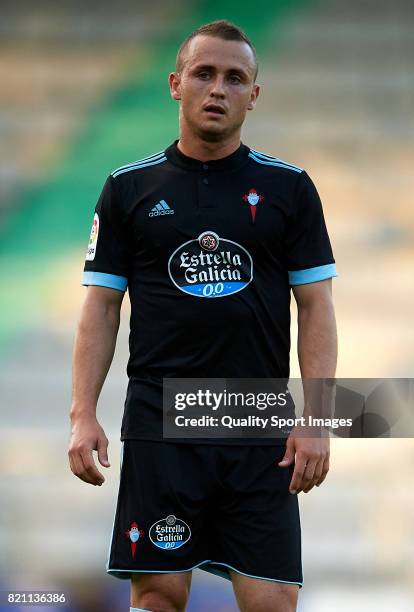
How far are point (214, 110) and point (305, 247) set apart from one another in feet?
1.56

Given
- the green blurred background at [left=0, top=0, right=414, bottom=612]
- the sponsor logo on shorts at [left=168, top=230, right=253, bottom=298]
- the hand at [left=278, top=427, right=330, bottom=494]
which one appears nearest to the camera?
the hand at [left=278, top=427, right=330, bottom=494]

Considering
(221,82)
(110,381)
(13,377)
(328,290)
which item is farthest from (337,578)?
(221,82)

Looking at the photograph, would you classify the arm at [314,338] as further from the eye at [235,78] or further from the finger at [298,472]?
the eye at [235,78]

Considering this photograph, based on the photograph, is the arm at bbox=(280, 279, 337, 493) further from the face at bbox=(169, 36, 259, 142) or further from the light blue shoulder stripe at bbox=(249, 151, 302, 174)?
the face at bbox=(169, 36, 259, 142)

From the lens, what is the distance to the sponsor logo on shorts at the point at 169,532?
3.40 m

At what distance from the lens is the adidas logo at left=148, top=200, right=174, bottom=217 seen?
354 cm

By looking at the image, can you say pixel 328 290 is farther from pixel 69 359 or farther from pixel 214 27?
pixel 69 359

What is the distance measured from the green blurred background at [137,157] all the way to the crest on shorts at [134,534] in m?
1.79

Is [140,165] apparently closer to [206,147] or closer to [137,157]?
[206,147]

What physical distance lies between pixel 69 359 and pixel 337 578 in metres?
1.48

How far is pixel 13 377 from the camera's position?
533 cm

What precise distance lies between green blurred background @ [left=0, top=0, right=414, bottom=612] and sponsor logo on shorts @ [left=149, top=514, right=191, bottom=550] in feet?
6.02

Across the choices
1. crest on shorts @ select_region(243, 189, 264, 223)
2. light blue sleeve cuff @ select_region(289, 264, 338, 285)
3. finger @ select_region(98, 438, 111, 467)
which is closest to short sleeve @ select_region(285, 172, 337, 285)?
light blue sleeve cuff @ select_region(289, 264, 338, 285)

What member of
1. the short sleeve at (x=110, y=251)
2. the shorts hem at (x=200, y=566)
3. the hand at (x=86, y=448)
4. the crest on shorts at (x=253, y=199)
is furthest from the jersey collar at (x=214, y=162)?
the shorts hem at (x=200, y=566)
